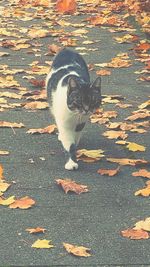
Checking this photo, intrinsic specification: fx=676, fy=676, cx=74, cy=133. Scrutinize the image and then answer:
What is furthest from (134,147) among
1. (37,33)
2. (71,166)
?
(37,33)

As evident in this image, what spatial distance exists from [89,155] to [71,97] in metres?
0.74

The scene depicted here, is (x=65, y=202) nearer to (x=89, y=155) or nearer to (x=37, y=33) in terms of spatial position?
(x=89, y=155)

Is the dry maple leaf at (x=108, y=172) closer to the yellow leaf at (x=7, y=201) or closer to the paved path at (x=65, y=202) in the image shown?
the paved path at (x=65, y=202)

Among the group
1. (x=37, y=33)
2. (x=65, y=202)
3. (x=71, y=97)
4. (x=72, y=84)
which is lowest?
(x=37, y=33)

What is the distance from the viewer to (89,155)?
20.4 feet

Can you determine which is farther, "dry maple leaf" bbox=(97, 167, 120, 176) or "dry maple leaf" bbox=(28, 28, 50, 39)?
"dry maple leaf" bbox=(28, 28, 50, 39)

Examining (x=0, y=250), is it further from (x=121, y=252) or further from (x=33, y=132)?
(x=33, y=132)

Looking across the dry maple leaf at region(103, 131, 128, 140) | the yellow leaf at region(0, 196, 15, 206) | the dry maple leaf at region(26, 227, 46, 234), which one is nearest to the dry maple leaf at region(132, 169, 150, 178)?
the dry maple leaf at region(103, 131, 128, 140)

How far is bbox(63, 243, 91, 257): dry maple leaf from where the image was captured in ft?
14.5

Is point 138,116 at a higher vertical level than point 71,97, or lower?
lower

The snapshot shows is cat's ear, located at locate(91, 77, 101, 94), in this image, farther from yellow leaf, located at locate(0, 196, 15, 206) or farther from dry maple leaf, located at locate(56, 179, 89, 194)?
yellow leaf, located at locate(0, 196, 15, 206)

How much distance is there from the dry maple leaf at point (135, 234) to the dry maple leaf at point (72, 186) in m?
0.76

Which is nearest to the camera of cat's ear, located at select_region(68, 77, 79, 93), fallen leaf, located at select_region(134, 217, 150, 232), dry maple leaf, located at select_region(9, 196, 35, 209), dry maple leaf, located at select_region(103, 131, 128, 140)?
fallen leaf, located at select_region(134, 217, 150, 232)

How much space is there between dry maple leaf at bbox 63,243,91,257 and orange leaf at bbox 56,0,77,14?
9511 mm
